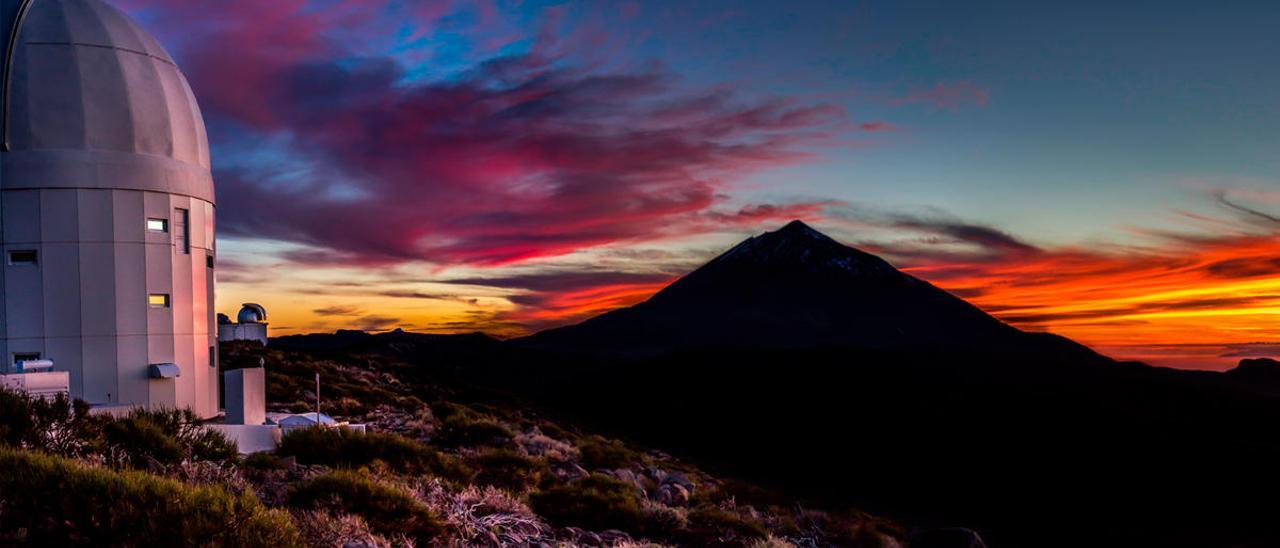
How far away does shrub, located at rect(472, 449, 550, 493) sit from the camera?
1093 cm

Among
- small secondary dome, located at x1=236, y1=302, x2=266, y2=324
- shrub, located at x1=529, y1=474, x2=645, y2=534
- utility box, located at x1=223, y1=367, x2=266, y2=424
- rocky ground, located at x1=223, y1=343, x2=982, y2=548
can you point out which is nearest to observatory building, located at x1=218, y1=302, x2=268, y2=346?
small secondary dome, located at x1=236, y1=302, x2=266, y2=324

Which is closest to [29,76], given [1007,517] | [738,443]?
[1007,517]

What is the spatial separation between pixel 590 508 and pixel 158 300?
1367cm

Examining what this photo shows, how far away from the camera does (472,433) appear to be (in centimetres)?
1659

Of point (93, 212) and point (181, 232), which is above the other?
point (93, 212)

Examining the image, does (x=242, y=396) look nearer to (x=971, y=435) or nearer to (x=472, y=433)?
(x=472, y=433)

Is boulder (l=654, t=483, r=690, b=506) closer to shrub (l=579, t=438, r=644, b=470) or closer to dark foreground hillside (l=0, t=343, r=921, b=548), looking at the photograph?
dark foreground hillside (l=0, t=343, r=921, b=548)

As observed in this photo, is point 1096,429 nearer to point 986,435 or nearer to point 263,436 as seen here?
point 986,435

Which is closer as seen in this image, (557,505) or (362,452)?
(557,505)

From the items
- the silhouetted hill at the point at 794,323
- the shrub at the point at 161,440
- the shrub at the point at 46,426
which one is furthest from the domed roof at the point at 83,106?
the silhouetted hill at the point at 794,323

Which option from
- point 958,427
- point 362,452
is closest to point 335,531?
point 362,452

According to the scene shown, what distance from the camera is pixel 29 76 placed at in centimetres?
1705

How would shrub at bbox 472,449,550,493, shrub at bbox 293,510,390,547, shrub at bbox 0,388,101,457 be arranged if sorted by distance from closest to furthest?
shrub at bbox 293,510,390,547 → shrub at bbox 0,388,101,457 → shrub at bbox 472,449,550,493

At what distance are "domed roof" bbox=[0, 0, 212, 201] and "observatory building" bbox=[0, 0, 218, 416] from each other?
0.03 m
